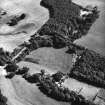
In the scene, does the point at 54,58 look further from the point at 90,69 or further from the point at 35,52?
the point at 90,69

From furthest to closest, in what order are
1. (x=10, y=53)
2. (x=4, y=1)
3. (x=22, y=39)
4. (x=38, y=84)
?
(x=4, y=1) < (x=22, y=39) < (x=10, y=53) < (x=38, y=84)

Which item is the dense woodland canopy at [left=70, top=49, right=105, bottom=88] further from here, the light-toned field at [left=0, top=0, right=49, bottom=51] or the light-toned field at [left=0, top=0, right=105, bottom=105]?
the light-toned field at [left=0, top=0, right=49, bottom=51]

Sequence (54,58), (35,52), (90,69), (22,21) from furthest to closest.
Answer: (22,21) → (35,52) → (54,58) → (90,69)

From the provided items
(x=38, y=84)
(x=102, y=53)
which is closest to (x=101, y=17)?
(x=102, y=53)

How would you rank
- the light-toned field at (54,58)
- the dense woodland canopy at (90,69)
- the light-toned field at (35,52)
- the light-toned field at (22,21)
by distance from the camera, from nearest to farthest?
1. the light-toned field at (35,52)
2. the dense woodland canopy at (90,69)
3. the light-toned field at (54,58)
4. the light-toned field at (22,21)

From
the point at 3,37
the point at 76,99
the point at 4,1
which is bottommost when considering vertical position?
the point at 76,99

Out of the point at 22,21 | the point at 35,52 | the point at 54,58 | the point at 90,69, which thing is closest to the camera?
the point at 90,69

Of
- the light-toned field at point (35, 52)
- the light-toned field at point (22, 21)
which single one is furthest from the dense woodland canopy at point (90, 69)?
the light-toned field at point (22, 21)

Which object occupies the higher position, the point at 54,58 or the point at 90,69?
the point at 54,58

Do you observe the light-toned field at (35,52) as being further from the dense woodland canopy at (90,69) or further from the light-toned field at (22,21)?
the dense woodland canopy at (90,69)

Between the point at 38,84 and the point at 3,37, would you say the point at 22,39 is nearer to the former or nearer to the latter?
the point at 3,37

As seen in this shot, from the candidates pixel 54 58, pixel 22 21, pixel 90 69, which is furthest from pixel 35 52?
pixel 22 21
